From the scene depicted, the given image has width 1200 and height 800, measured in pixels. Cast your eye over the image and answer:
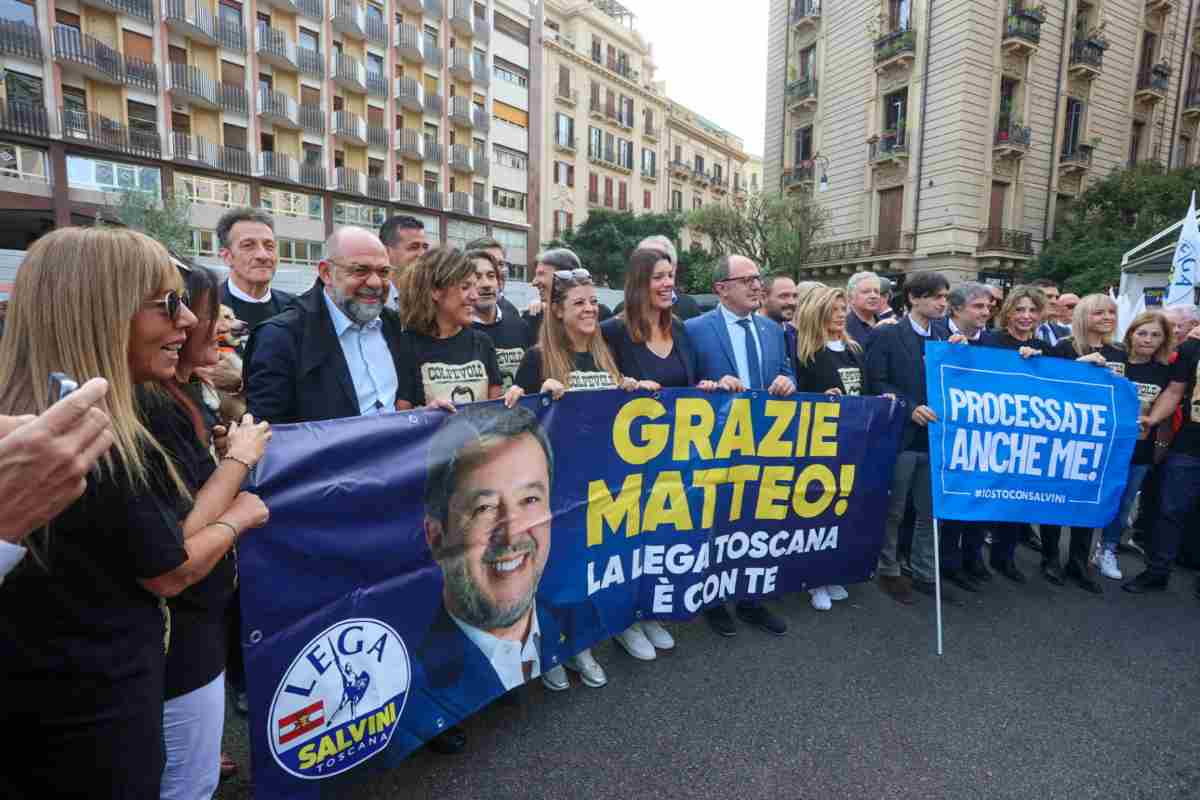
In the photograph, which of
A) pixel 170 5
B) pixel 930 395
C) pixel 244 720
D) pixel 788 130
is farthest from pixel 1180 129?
pixel 170 5

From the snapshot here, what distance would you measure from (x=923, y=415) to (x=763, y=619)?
1558 mm

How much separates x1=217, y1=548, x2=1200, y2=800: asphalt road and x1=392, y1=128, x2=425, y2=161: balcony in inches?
1382

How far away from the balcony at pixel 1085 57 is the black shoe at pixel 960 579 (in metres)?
29.1

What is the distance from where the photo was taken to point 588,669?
3.11 metres

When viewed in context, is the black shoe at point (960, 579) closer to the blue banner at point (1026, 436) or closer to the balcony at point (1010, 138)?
the blue banner at point (1026, 436)

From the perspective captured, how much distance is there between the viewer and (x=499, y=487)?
2.65m

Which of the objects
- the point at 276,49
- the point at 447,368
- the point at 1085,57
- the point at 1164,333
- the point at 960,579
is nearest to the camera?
the point at 447,368

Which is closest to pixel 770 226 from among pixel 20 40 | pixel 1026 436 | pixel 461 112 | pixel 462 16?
pixel 461 112

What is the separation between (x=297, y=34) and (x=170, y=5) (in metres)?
5.36

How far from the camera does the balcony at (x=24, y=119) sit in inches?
846

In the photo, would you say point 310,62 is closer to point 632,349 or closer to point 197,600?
point 632,349

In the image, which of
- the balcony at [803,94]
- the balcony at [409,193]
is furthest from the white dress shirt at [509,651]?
the balcony at [409,193]

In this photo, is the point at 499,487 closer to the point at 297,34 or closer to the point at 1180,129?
the point at 297,34

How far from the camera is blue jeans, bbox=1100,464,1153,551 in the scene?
185 inches
